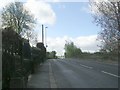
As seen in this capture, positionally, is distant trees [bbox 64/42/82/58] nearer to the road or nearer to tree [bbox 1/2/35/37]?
tree [bbox 1/2/35/37]

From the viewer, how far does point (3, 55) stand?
11820mm

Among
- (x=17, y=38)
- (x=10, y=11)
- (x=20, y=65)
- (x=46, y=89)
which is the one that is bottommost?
(x=46, y=89)

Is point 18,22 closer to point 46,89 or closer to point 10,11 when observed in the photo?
point 10,11

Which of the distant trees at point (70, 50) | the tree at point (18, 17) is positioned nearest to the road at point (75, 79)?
the tree at point (18, 17)

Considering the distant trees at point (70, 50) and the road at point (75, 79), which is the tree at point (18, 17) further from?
the distant trees at point (70, 50)

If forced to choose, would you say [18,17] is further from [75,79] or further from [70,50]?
[70,50]

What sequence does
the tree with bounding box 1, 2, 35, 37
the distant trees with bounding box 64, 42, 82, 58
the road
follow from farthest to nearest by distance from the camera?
the distant trees with bounding box 64, 42, 82, 58, the tree with bounding box 1, 2, 35, 37, the road

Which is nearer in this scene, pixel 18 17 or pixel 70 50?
pixel 18 17

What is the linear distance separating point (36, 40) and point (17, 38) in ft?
184

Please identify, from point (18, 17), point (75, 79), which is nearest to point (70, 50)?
point (18, 17)

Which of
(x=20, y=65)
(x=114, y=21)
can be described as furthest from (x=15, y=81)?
(x=114, y=21)

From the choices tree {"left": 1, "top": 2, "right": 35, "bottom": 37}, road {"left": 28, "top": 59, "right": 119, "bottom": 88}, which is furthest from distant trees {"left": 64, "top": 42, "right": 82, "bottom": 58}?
road {"left": 28, "top": 59, "right": 119, "bottom": 88}

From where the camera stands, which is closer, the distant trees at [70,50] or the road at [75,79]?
the road at [75,79]

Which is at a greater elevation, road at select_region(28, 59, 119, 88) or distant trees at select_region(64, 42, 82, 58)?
distant trees at select_region(64, 42, 82, 58)
